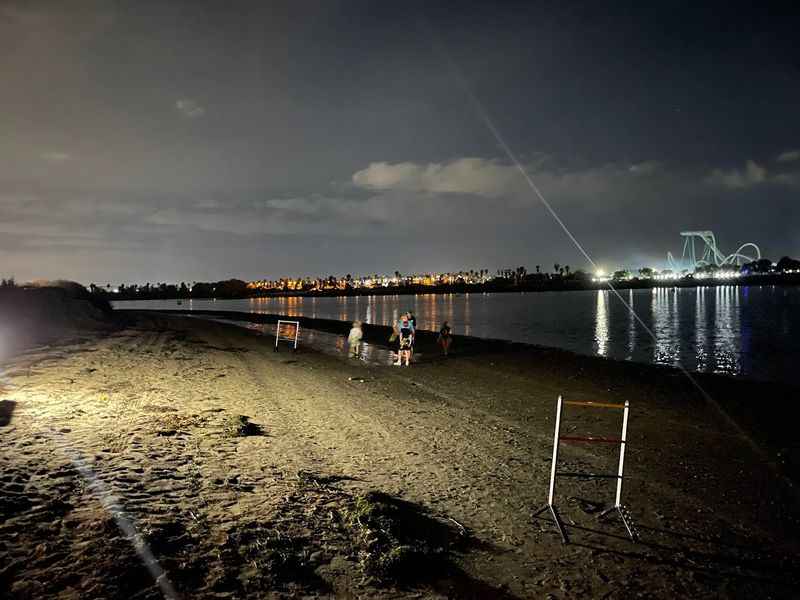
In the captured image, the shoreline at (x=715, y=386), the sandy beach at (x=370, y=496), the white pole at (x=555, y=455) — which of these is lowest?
the shoreline at (x=715, y=386)

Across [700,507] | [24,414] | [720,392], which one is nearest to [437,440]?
[700,507]

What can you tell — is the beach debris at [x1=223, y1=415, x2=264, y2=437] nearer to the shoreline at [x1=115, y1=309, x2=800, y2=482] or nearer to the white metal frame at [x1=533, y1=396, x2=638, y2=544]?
the white metal frame at [x1=533, y1=396, x2=638, y2=544]

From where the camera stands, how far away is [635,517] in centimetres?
736

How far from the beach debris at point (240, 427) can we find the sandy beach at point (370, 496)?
12cm

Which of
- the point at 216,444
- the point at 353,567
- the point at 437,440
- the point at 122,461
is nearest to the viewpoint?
the point at 353,567

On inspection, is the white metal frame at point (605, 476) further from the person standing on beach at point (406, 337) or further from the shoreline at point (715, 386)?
the person standing on beach at point (406, 337)

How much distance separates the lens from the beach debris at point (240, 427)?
1072 centimetres

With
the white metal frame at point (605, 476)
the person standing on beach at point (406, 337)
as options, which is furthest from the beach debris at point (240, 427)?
the person standing on beach at point (406, 337)

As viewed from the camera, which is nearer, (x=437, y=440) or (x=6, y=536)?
(x=6, y=536)

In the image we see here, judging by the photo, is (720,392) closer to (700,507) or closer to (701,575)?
(700,507)

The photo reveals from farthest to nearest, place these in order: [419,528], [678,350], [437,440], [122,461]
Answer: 1. [678,350]
2. [437,440]
3. [122,461]
4. [419,528]

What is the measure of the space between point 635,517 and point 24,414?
12.4 metres

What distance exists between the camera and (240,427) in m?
11.0

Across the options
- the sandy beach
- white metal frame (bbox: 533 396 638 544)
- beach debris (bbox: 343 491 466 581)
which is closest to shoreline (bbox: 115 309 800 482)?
the sandy beach
